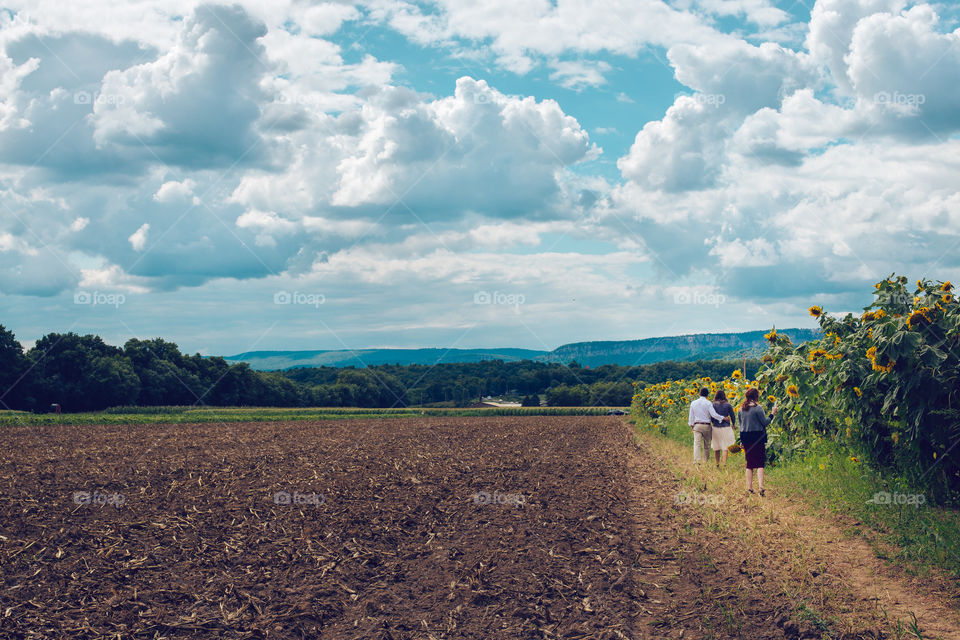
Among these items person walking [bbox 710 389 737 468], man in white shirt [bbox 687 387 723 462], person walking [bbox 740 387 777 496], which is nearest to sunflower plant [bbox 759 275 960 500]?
person walking [bbox 740 387 777 496]

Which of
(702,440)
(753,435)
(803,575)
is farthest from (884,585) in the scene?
(702,440)

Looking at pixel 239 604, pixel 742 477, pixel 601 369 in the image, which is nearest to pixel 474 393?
pixel 601 369

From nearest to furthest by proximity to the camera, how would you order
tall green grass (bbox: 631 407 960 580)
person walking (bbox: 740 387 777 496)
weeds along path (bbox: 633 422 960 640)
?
weeds along path (bbox: 633 422 960 640), tall green grass (bbox: 631 407 960 580), person walking (bbox: 740 387 777 496)

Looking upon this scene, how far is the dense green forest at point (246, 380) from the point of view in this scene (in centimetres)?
6353

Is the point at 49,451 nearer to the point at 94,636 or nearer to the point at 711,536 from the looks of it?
the point at 94,636

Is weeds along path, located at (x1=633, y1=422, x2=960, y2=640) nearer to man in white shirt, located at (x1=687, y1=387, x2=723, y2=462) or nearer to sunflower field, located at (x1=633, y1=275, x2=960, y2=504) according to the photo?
sunflower field, located at (x1=633, y1=275, x2=960, y2=504)

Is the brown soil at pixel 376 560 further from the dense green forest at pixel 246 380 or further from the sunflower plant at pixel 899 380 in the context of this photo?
the dense green forest at pixel 246 380

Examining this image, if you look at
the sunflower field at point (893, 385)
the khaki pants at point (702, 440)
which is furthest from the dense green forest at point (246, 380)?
the sunflower field at point (893, 385)

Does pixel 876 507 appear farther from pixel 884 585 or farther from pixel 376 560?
pixel 376 560

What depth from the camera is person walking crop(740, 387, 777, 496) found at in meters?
13.2

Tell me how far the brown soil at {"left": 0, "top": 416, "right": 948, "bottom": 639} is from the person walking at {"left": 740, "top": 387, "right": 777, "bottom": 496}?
165cm

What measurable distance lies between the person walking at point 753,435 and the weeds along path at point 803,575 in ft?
1.65

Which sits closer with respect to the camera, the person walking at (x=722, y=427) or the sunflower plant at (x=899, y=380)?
the sunflower plant at (x=899, y=380)

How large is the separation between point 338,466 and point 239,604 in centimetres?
1262
